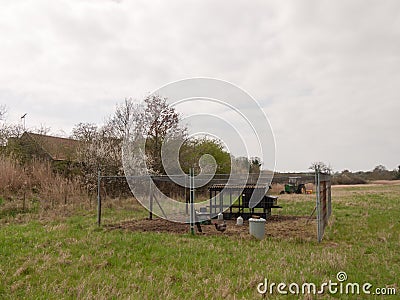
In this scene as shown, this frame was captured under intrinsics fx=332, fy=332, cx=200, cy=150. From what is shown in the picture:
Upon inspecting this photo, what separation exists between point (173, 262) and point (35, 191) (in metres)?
10.0

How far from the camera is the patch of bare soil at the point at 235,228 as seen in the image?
7.91 meters

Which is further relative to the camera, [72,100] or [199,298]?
[72,100]

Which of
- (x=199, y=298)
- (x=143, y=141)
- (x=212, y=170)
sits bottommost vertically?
(x=199, y=298)

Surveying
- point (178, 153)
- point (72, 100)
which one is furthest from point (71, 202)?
point (178, 153)

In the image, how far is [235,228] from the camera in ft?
29.8

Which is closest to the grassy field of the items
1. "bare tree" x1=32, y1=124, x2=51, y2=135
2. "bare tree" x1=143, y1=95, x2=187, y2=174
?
"bare tree" x1=143, y1=95, x2=187, y2=174

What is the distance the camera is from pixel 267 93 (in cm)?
1373

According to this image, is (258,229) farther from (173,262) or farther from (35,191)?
(35,191)

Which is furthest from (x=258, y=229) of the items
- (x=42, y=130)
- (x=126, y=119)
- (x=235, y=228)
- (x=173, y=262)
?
(x=42, y=130)

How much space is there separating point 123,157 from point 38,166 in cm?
374

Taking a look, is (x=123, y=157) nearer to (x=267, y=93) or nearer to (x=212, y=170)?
(x=212, y=170)
